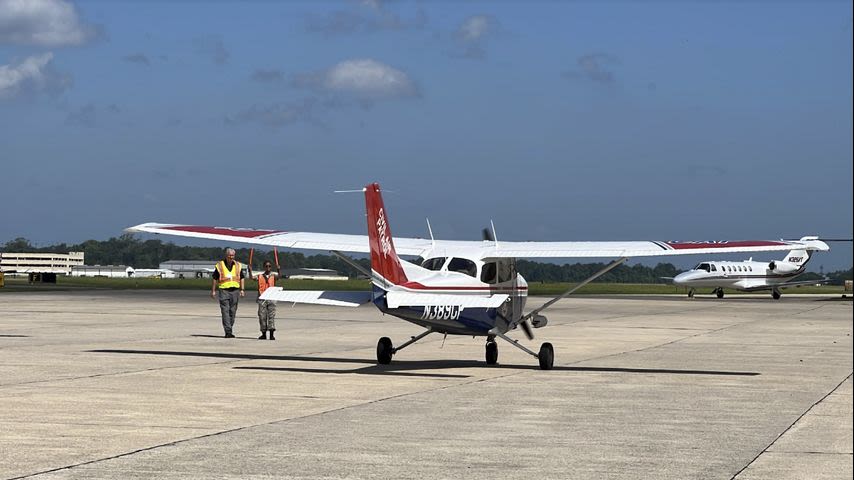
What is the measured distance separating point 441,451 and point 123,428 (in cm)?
332

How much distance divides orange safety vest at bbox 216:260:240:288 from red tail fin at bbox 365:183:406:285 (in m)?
8.38

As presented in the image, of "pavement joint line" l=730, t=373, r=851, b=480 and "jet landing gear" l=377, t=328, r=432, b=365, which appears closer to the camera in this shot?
"pavement joint line" l=730, t=373, r=851, b=480

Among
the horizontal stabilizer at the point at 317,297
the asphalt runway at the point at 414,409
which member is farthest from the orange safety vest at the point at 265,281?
the horizontal stabilizer at the point at 317,297

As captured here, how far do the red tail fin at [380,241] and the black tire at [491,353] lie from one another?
2885 mm

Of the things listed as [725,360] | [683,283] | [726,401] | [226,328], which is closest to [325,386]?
[726,401]

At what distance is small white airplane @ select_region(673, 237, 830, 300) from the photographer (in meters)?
77.9

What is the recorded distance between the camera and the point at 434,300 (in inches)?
736

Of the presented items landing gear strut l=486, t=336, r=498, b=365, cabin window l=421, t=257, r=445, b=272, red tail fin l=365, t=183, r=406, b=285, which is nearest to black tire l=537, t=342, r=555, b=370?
landing gear strut l=486, t=336, r=498, b=365

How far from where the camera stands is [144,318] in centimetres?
3697

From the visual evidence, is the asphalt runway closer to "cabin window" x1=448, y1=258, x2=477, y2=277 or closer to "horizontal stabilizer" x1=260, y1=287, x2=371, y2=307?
"horizontal stabilizer" x1=260, y1=287, x2=371, y2=307

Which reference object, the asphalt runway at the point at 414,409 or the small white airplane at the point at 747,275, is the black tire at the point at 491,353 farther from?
the small white airplane at the point at 747,275

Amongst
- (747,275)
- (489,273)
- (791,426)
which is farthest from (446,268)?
(747,275)

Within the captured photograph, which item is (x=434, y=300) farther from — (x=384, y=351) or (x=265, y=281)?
(x=265, y=281)

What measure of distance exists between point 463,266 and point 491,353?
210cm
